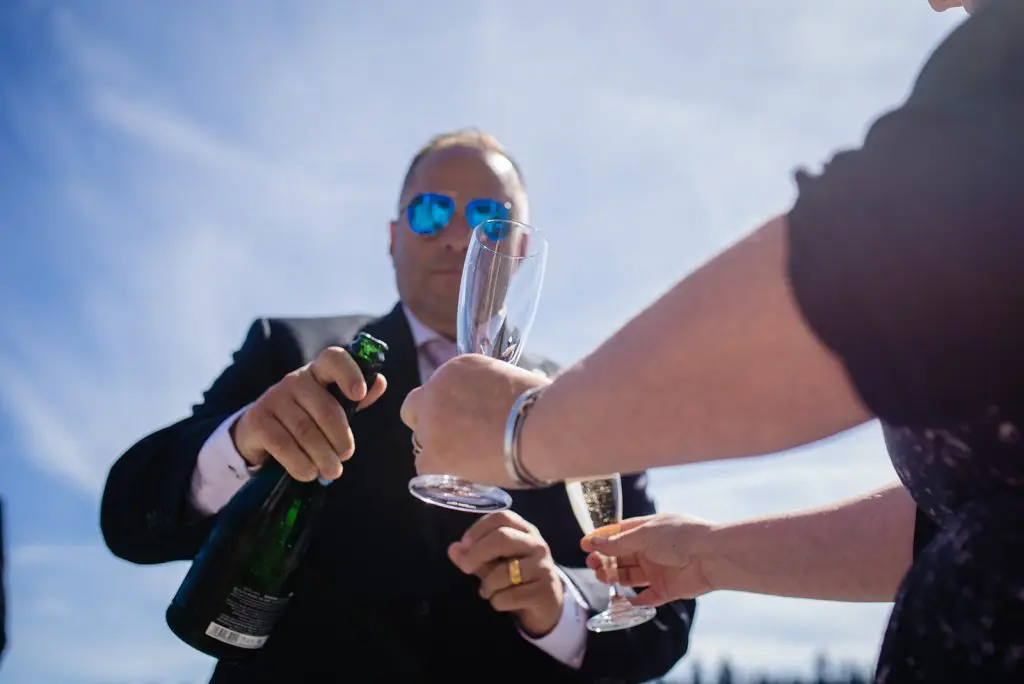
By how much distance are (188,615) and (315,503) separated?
682 millimetres

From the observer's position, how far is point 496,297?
163cm

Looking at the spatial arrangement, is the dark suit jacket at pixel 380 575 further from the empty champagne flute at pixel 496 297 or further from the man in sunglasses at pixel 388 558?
the empty champagne flute at pixel 496 297

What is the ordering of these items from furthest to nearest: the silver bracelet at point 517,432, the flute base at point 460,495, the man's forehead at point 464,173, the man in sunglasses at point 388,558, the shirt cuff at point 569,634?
the man's forehead at point 464,173 → the shirt cuff at point 569,634 → the man in sunglasses at point 388,558 → the flute base at point 460,495 → the silver bracelet at point 517,432

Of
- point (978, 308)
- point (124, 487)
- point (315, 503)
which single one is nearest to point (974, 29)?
point (978, 308)

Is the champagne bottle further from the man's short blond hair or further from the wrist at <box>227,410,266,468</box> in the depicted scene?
the man's short blond hair

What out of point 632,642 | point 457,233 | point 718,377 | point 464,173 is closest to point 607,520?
point 632,642

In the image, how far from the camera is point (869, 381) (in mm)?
758

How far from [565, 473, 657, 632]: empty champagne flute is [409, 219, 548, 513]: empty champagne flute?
40 cm

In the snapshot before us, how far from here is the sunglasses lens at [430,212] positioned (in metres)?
3.34

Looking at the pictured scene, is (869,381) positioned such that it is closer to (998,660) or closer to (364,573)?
(998,660)

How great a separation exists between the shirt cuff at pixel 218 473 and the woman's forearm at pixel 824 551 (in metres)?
1.45

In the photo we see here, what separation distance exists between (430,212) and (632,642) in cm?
185

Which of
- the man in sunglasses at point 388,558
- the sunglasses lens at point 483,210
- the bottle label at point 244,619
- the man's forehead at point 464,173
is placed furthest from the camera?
the man's forehead at point 464,173

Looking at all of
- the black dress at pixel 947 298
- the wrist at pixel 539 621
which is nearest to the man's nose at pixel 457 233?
the wrist at pixel 539 621
